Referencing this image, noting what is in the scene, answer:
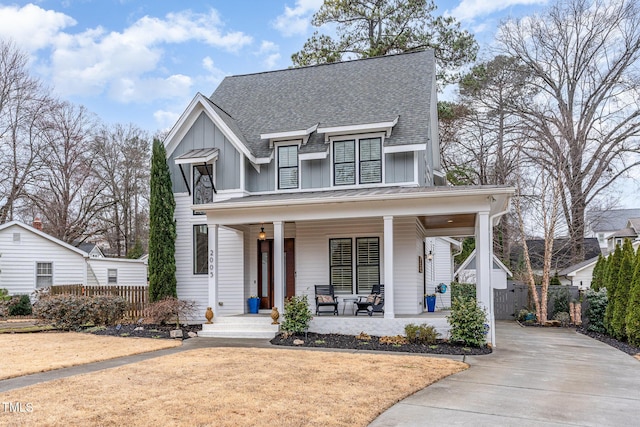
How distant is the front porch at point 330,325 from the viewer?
1181cm

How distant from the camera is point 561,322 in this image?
56.7ft

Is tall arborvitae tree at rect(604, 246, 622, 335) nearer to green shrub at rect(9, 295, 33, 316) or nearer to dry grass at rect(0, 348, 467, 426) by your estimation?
dry grass at rect(0, 348, 467, 426)

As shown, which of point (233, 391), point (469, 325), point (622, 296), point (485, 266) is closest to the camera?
point (233, 391)

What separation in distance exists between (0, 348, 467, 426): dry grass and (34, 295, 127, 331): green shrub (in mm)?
6372

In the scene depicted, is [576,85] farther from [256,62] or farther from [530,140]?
[256,62]

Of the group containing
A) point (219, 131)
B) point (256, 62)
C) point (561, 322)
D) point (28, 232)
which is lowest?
point (561, 322)

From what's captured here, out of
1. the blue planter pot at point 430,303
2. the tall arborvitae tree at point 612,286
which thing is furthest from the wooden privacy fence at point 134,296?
the tall arborvitae tree at point 612,286

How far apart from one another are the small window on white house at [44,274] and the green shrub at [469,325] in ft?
55.8

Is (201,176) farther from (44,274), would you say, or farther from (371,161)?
(44,274)

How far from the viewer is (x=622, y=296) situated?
1327 cm

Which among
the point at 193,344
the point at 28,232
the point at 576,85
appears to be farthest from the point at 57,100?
the point at 576,85

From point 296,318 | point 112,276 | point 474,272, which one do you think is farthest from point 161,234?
point 474,272

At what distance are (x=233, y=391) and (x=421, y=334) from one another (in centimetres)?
587

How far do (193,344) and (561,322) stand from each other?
12734mm
